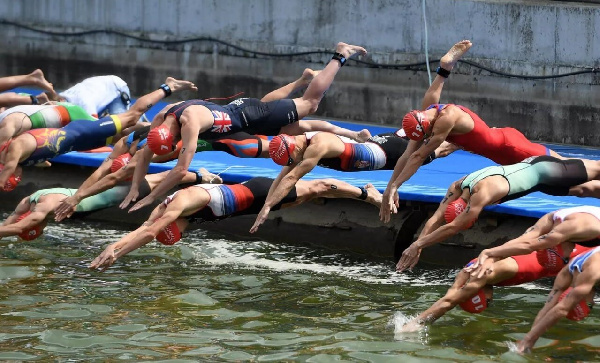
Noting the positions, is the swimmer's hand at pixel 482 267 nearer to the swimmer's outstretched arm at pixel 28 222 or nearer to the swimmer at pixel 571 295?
the swimmer at pixel 571 295

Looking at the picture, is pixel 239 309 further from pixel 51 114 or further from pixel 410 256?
pixel 51 114

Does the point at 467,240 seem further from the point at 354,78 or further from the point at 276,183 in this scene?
the point at 354,78

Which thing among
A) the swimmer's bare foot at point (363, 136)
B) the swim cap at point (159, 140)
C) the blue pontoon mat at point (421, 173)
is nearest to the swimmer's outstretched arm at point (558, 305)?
the blue pontoon mat at point (421, 173)

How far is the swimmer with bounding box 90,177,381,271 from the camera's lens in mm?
11797

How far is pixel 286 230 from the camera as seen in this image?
14016 millimetres

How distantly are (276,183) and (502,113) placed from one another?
15.0 ft

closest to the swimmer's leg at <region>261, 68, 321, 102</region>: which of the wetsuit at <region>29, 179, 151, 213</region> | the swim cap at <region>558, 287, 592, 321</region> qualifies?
the wetsuit at <region>29, 179, 151, 213</region>

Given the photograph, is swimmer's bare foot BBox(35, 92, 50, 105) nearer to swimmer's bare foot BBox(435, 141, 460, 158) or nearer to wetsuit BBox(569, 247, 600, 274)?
swimmer's bare foot BBox(435, 141, 460, 158)

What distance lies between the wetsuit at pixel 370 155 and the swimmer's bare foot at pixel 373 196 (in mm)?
254

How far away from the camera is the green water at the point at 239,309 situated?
32.3 feet

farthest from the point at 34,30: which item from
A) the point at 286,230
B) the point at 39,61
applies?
the point at 286,230

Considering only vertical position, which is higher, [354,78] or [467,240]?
[354,78]

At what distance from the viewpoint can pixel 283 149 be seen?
40.1 ft

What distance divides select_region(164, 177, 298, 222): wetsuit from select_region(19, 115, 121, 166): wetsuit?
2.32m
